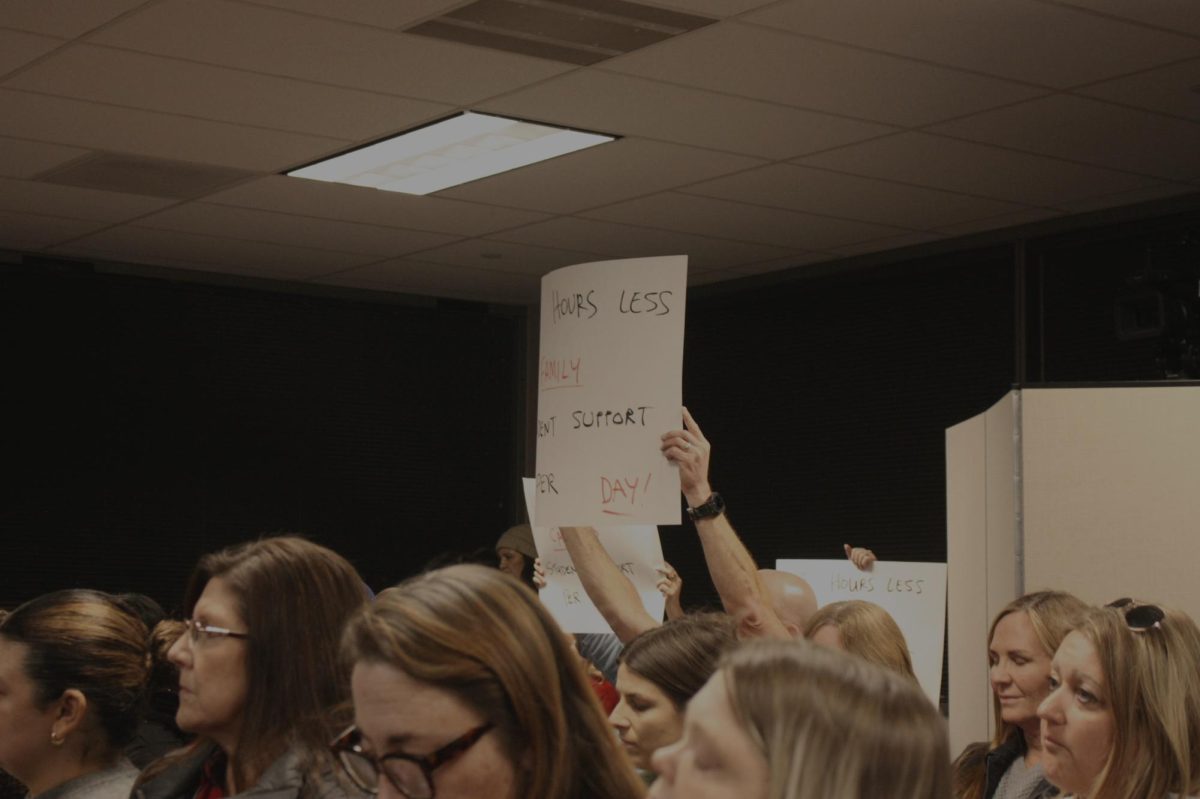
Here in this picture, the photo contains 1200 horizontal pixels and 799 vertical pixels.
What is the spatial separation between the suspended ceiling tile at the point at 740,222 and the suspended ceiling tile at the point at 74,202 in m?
1.86

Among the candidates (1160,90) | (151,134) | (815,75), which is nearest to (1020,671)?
(815,75)

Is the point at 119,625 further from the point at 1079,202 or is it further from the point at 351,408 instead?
the point at 351,408

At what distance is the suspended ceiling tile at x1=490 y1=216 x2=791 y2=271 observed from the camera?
7559 mm

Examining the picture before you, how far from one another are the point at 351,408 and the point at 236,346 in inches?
27.6

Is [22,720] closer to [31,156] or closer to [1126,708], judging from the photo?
[1126,708]

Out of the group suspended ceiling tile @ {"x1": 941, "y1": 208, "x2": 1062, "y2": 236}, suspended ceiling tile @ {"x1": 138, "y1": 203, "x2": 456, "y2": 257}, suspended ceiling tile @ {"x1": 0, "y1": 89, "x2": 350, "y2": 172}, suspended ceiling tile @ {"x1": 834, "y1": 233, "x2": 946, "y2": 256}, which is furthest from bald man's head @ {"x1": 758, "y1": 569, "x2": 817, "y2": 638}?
suspended ceiling tile @ {"x1": 138, "y1": 203, "x2": 456, "y2": 257}

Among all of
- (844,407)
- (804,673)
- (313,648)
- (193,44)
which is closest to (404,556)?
(844,407)

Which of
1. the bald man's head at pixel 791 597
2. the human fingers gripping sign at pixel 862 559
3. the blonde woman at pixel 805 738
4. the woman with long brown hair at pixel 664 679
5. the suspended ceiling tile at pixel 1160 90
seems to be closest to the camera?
the blonde woman at pixel 805 738

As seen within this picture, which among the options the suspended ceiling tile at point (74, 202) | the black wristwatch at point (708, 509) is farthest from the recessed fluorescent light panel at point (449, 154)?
the black wristwatch at point (708, 509)

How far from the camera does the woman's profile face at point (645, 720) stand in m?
2.94

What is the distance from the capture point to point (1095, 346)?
280 inches

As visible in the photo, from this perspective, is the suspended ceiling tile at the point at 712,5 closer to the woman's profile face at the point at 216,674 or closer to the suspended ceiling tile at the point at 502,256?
the woman's profile face at the point at 216,674

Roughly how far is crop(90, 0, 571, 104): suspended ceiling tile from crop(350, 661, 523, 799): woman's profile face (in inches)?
138

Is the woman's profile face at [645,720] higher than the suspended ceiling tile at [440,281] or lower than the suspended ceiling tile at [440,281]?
lower
